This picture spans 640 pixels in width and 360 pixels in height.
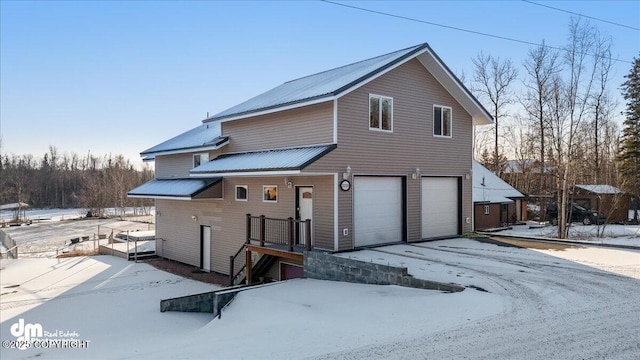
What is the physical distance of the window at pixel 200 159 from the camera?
17781mm

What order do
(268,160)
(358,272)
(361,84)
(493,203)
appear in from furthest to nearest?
(493,203) < (268,160) < (361,84) < (358,272)

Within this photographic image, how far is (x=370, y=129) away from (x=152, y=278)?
1039cm

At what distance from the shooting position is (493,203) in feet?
73.3

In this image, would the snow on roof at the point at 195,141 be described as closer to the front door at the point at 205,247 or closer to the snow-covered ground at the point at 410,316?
the front door at the point at 205,247

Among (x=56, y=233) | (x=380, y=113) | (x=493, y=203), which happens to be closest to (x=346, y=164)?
(x=380, y=113)

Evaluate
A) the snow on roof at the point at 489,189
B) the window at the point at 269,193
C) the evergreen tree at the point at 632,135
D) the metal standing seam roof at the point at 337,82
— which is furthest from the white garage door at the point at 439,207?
the evergreen tree at the point at 632,135

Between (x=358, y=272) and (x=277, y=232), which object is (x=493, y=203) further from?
(x=358, y=272)

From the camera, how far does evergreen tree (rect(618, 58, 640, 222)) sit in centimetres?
3015

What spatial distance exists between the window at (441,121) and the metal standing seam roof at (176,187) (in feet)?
27.2

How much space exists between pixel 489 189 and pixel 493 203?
157cm

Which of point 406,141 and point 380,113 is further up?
point 380,113

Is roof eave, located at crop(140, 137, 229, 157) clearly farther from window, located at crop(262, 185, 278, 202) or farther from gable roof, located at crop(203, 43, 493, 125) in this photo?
window, located at crop(262, 185, 278, 202)

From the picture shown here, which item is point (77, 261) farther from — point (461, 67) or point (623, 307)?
point (461, 67)

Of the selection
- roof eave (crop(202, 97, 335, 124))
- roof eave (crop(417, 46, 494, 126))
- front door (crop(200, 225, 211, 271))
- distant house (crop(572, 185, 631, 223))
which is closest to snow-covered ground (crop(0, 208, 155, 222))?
front door (crop(200, 225, 211, 271))
